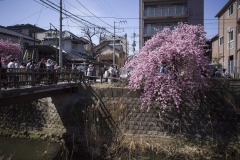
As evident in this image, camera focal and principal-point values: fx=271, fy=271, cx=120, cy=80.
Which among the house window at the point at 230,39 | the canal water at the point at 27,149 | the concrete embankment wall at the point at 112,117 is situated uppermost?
the house window at the point at 230,39

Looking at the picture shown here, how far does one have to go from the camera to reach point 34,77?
1389 centimetres

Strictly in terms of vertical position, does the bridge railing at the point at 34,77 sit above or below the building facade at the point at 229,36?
below

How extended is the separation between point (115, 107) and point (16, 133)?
22.6ft

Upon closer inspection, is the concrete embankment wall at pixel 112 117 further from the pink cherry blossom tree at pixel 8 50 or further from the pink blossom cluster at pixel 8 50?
the pink blossom cluster at pixel 8 50

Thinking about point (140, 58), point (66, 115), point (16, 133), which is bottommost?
point (16, 133)

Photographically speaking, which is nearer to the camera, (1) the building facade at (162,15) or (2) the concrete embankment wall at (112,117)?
(2) the concrete embankment wall at (112,117)

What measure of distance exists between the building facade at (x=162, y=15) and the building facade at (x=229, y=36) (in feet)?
12.6

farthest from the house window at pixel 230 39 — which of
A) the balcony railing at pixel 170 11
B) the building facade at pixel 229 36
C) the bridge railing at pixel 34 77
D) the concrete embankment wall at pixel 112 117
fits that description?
the bridge railing at pixel 34 77

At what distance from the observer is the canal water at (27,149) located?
47.4ft

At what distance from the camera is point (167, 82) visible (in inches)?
618

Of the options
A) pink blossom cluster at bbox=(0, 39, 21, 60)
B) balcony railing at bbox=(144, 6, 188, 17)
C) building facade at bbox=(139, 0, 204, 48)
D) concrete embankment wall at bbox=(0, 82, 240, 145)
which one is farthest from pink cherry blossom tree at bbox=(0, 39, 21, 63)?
balcony railing at bbox=(144, 6, 188, 17)

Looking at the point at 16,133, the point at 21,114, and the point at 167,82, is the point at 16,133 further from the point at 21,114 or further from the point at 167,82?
the point at 167,82

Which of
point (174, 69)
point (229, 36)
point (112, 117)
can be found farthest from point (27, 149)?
point (229, 36)

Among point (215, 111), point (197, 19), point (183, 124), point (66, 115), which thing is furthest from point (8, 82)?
point (197, 19)
